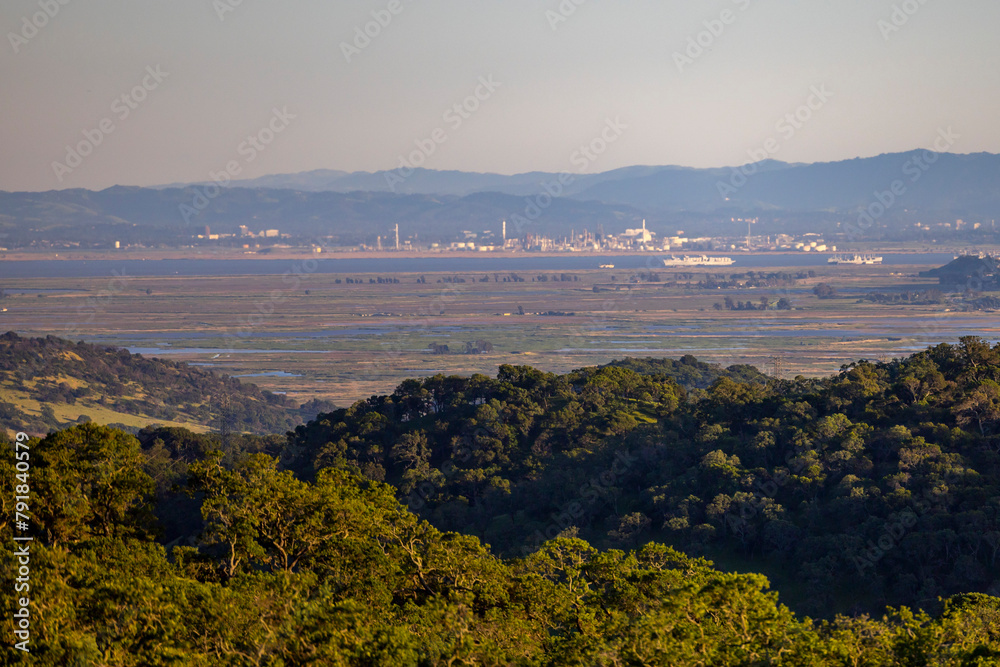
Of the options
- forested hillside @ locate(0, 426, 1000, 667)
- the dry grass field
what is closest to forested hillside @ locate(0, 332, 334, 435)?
the dry grass field

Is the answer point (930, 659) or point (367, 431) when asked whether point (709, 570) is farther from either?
point (367, 431)

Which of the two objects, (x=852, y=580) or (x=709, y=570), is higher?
(x=709, y=570)

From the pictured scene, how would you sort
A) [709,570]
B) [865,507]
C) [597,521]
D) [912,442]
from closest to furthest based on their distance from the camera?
[709,570] < [865,507] < [912,442] < [597,521]

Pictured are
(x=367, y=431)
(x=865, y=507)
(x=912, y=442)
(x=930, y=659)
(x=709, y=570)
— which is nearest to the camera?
(x=930, y=659)

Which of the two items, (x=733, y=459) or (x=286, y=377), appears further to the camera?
(x=286, y=377)

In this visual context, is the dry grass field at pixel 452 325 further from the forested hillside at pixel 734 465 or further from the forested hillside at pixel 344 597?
the forested hillside at pixel 344 597

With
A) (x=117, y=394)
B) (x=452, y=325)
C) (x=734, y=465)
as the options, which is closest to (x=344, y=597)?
(x=734, y=465)

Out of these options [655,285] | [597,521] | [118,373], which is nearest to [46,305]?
[118,373]
